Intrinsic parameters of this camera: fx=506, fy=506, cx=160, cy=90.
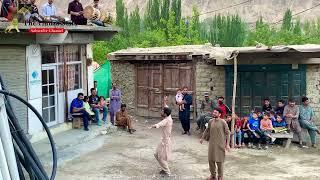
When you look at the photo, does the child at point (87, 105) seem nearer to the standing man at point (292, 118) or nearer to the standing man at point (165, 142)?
the standing man at point (165, 142)

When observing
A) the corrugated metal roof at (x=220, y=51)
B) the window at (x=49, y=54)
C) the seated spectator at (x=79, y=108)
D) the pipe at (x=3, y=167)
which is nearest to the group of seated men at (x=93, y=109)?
the seated spectator at (x=79, y=108)

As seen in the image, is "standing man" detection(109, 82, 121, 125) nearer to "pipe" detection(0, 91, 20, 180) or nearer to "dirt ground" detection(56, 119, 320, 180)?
"dirt ground" detection(56, 119, 320, 180)

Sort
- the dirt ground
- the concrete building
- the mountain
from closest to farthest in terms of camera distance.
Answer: the dirt ground, the concrete building, the mountain

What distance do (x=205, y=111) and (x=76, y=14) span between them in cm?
504

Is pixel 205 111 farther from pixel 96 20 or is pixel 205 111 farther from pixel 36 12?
pixel 36 12

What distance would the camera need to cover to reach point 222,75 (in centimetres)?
1658

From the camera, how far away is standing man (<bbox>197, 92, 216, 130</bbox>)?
1490 centimetres

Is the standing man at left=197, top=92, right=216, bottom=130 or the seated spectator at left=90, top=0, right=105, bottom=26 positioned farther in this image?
the standing man at left=197, top=92, right=216, bottom=130

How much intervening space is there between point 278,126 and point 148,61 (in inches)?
230

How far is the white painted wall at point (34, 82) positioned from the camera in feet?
41.2

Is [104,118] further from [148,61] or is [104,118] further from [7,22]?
[7,22]

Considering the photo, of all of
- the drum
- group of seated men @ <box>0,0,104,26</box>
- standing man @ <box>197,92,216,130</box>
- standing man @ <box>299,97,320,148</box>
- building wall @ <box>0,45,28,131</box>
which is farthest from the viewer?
standing man @ <box>197,92,216,130</box>

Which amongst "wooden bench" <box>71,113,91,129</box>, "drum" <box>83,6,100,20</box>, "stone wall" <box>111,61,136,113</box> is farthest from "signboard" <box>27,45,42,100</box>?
"stone wall" <box>111,61,136,113</box>

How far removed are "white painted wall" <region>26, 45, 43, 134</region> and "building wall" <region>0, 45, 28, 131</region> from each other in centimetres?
14
